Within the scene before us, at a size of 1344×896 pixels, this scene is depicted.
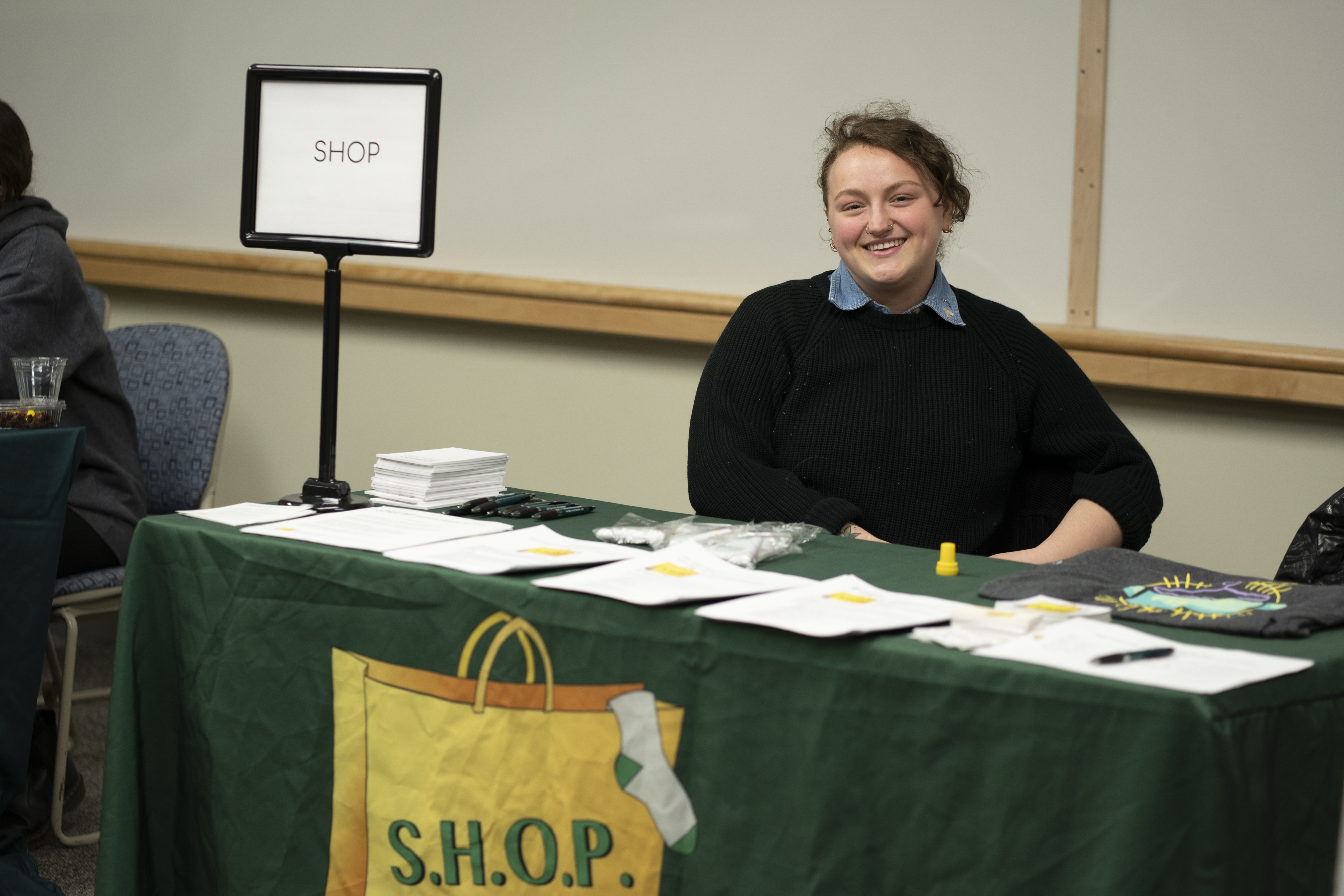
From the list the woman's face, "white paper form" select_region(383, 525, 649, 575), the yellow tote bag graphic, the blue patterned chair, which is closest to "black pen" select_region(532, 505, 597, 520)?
"white paper form" select_region(383, 525, 649, 575)

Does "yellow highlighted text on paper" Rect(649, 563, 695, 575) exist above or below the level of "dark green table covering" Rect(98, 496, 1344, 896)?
above

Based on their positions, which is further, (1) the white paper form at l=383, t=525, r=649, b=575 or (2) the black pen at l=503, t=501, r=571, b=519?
(2) the black pen at l=503, t=501, r=571, b=519

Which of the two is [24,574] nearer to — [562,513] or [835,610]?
[562,513]

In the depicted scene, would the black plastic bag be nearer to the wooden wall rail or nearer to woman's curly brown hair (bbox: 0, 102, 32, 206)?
the wooden wall rail

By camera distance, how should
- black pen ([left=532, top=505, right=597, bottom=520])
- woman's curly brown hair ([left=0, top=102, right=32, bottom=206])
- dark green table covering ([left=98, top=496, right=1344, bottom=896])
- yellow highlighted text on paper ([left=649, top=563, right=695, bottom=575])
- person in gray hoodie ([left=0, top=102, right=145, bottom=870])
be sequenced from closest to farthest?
dark green table covering ([left=98, top=496, right=1344, bottom=896]) < yellow highlighted text on paper ([left=649, top=563, right=695, bottom=575]) < black pen ([left=532, top=505, right=597, bottom=520]) < person in gray hoodie ([left=0, top=102, right=145, bottom=870]) < woman's curly brown hair ([left=0, top=102, right=32, bottom=206])

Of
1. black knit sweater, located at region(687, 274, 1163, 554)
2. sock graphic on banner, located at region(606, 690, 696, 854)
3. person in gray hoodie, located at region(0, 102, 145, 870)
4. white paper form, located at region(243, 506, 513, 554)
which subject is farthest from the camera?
person in gray hoodie, located at region(0, 102, 145, 870)

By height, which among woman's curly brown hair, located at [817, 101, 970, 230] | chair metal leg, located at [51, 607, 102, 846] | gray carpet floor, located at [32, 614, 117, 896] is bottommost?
gray carpet floor, located at [32, 614, 117, 896]

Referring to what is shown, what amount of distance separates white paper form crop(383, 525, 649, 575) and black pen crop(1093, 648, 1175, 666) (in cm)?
53

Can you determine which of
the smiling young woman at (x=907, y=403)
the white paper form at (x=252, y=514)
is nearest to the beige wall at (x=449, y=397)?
the smiling young woman at (x=907, y=403)

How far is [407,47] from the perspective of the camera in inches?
122

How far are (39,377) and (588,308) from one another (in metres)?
1.35

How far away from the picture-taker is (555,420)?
3.04 meters

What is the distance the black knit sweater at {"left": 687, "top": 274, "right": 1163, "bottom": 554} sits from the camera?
1.82 m

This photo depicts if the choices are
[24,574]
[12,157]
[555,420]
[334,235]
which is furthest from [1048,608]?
[12,157]
